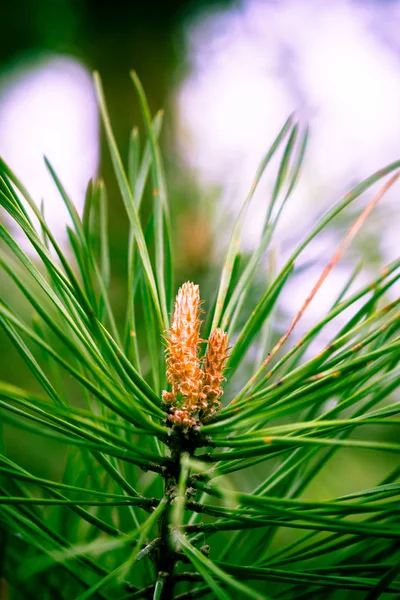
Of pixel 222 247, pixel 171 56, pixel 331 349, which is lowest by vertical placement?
pixel 331 349

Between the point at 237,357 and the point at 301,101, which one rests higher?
the point at 301,101

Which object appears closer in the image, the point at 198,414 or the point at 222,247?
the point at 198,414

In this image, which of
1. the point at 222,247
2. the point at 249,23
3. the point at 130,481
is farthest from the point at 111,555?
the point at 249,23

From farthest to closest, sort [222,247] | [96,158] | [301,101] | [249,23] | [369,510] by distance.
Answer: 1. [249,23]
2. [301,101]
3. [96,158]
4. [222,247]
5. [369,510]

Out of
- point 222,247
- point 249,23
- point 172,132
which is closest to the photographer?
point 222,247

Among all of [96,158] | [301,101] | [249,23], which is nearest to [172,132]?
[96,158]

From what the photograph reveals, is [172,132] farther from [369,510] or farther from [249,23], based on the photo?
[369,510]

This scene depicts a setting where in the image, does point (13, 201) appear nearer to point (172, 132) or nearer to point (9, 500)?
point (9, 500)
